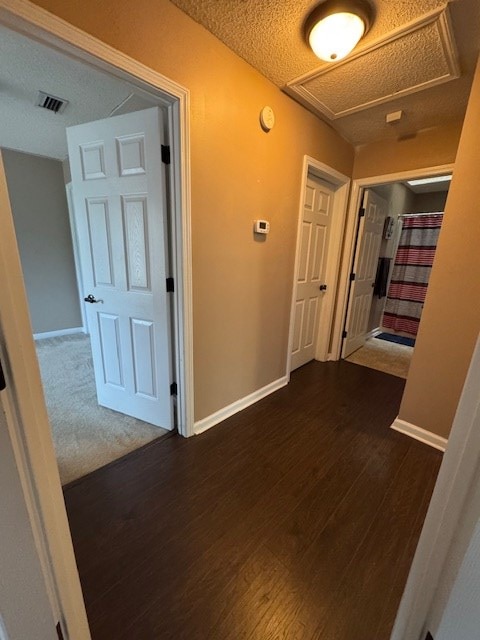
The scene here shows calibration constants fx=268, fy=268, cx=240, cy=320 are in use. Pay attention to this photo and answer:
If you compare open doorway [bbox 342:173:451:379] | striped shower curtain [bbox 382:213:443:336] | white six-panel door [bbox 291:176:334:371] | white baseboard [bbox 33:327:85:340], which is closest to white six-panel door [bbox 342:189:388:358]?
open doorway [bbox 342:173:451:379]

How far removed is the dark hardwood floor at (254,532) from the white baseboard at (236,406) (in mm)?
86

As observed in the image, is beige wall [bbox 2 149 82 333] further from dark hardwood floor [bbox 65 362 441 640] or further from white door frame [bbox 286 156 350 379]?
white door frame [bbox 286 156 350 379]

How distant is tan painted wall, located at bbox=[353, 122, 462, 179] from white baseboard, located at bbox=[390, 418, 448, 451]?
7.40 ft

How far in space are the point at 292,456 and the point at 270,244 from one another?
159 cm

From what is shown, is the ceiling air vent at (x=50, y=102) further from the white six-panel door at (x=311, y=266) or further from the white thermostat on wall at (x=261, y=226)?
the white six-panel door at (x=311, y=266)

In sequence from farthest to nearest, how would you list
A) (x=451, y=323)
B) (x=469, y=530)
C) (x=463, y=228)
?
(x=451, y=323) < (x=463, y=228) < (x=469, y=530)

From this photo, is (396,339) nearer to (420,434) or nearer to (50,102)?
(420,434)

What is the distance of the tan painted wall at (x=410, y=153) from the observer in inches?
90.7

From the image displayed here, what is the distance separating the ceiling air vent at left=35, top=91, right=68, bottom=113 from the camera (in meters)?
2.07

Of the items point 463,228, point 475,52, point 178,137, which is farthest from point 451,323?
point 178,137

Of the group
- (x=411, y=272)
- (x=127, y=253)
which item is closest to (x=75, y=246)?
(x=127, y=253)

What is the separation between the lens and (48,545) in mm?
657

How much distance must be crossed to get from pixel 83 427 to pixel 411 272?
5158mm

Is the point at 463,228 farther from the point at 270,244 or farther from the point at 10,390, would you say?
the point at 10,390
